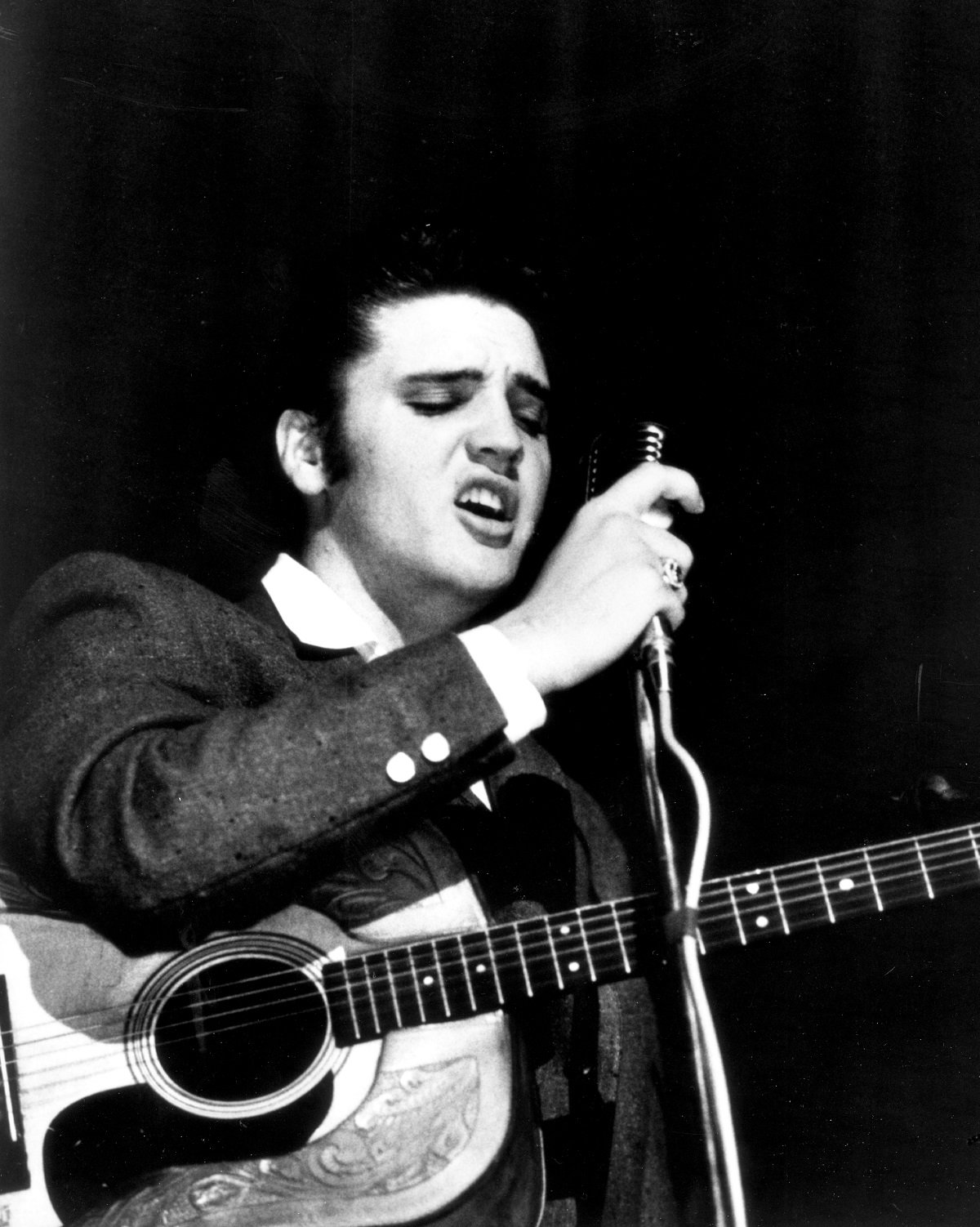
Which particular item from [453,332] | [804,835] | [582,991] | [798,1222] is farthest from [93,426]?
[798,1222]

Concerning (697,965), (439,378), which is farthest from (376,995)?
(439,378)

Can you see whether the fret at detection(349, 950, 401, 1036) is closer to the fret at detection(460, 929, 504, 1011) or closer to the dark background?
the fret at detection(460, 929, 504, 1011)

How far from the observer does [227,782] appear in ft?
3.41

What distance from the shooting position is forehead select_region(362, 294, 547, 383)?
60.6 inches

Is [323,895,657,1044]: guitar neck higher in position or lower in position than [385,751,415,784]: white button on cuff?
lower

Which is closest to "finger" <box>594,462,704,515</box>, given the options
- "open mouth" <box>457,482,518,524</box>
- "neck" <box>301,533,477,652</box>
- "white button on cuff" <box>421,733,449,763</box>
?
"open mouth" <box>457,482,518,524</box>

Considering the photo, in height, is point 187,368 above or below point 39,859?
above

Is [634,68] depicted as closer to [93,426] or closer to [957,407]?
[957,407]

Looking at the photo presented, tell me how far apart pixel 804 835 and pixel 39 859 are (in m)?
1.00

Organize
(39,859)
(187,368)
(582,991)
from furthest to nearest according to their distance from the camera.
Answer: (187,368) < (582,991) < (39,859)

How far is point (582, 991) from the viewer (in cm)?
127

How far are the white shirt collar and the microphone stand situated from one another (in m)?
0.48

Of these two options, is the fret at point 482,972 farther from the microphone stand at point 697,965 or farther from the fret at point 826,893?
the fret at point 826,893

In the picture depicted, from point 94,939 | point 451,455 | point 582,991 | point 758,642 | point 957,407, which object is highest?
point 957,407
